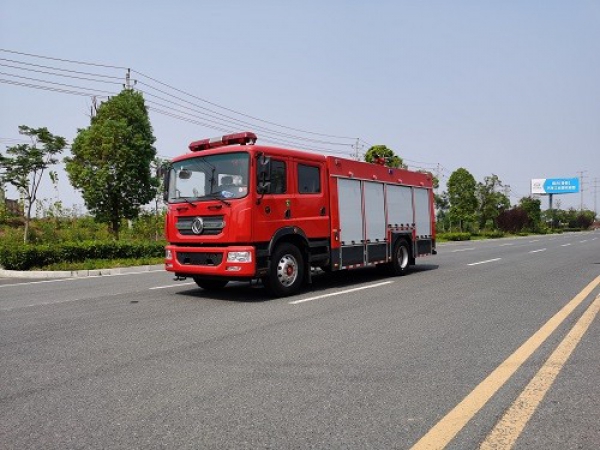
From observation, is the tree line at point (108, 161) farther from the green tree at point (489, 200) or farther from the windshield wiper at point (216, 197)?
the green tree at point (489, 200)

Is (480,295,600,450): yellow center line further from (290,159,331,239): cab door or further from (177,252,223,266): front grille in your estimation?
(177,252,223,266): front grille

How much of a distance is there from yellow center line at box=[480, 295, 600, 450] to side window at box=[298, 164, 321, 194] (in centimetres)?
490

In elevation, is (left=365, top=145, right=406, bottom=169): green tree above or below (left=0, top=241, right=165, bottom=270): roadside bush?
above

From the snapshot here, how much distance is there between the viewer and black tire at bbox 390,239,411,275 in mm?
11281

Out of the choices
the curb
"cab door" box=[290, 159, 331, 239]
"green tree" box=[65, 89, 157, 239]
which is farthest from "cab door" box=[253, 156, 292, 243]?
"green tree" box=[65, 89, 157, 239]

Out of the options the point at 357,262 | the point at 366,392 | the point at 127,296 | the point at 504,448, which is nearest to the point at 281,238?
the point at 357,262

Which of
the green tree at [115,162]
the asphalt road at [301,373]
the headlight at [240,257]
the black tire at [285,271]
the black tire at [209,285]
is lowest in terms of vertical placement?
the asphalt road at [301,373]

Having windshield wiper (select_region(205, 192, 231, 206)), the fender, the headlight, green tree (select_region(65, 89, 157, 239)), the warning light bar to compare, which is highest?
green tree (select_region(65, 89, 157, 239))

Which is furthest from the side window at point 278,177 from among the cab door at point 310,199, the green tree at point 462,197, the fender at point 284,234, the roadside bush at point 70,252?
the green tree at point 462,197

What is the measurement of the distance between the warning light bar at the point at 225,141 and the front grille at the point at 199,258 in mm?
2010

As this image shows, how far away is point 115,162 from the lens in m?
19.1

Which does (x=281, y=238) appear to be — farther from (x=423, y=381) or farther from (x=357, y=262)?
(x=423, y=381)

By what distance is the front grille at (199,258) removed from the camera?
7.77 m

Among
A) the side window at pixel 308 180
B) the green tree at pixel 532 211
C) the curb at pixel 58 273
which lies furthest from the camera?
the green tree at pixel 532 211
